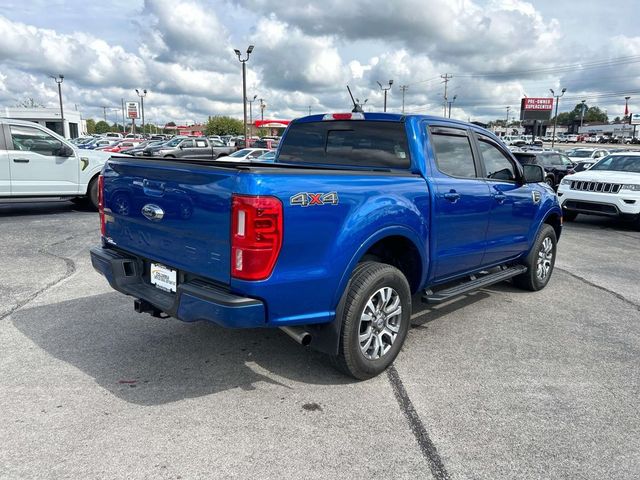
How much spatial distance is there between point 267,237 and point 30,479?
5.49 feet

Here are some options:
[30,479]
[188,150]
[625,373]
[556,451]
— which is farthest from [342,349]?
[188,150]

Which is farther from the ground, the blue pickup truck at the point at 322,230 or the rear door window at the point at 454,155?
the rear door window at the point at 454,155

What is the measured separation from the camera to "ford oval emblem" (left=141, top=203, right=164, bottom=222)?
3.27m

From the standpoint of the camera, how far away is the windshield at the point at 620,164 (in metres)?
11.5

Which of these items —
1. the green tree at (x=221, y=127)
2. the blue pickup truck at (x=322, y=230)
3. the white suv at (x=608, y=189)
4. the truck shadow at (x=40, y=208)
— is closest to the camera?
the blue pickup truck at (x=322, y=230)

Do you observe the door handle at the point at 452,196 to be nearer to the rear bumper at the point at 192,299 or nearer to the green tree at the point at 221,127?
the rear bumper at the point at 192,299

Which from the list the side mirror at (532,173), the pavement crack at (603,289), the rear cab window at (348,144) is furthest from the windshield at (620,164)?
the rear cab window at (348,144)

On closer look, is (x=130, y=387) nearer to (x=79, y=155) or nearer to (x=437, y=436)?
(x=437, y=436)

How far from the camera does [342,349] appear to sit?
3.34 metres

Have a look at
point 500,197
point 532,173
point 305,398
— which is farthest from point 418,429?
point 532,173

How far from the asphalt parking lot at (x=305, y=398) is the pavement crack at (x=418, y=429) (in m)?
0.01

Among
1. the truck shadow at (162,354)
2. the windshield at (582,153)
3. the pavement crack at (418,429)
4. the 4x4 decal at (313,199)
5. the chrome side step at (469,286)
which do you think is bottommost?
the pavement crack at (418,429)

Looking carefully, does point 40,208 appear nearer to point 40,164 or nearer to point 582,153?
point 40,164

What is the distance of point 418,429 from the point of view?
3.01 m
